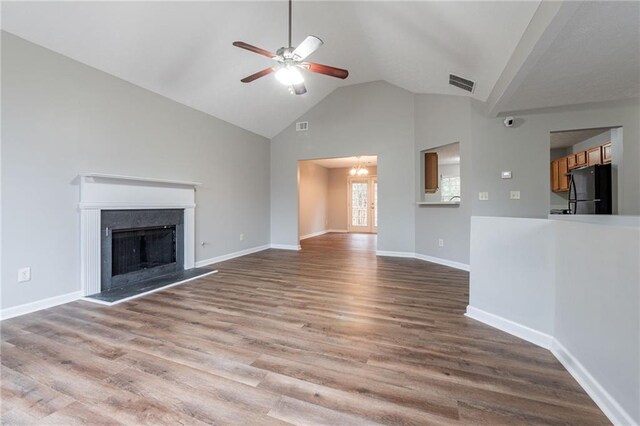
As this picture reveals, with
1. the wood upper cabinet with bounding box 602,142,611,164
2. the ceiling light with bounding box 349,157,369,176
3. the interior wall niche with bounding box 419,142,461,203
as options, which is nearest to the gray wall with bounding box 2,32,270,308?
the interior wall niche with bounding box 419,142,461,203

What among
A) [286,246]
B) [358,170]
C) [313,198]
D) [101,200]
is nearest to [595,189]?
[286,246]

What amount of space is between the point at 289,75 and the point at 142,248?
9.88ft

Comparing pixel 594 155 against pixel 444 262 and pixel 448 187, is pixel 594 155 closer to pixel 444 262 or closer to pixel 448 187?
pixel 444 262

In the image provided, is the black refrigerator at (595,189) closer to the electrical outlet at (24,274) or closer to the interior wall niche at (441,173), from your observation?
the interior wall niche at (441,173)

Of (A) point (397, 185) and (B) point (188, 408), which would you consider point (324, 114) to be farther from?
(B) point (188, 408)

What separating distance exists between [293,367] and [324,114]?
5.24 metres

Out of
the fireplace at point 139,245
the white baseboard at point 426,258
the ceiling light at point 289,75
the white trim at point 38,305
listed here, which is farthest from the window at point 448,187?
the white trim at point 38,305

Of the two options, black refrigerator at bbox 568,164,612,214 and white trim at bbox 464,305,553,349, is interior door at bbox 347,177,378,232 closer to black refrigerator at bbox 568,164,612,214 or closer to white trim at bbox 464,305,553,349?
black refrigerator at bbox 568,164,612,214

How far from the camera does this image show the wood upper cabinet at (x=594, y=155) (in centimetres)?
480

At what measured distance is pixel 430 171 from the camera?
203 inches

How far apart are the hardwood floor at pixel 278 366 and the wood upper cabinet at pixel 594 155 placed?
446 centimetres

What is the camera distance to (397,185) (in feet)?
17.2

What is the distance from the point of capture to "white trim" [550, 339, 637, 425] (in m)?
1.22

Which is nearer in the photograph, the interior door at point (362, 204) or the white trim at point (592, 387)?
the white trim at point (592, 387)
